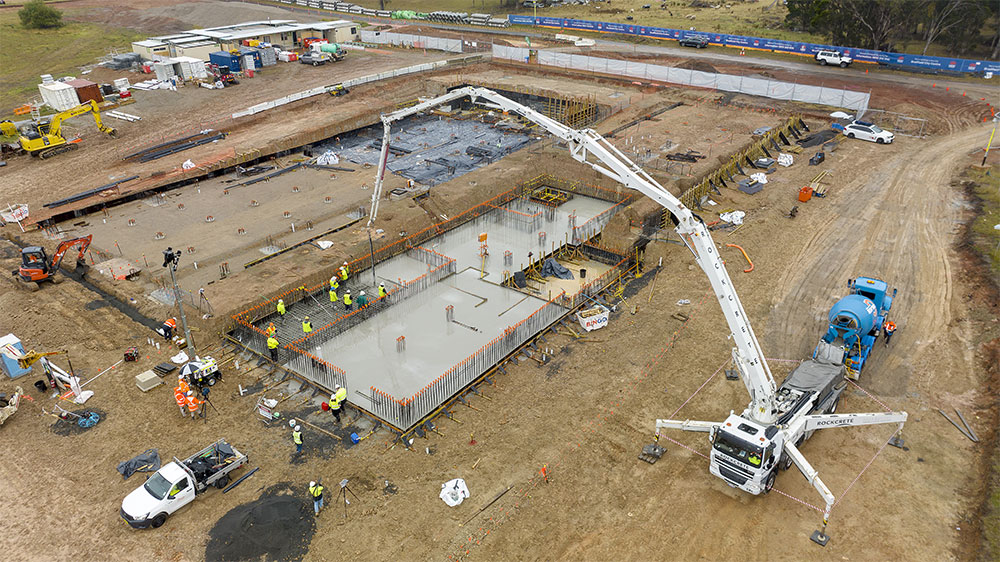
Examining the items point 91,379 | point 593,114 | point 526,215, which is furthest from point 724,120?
point 91,379

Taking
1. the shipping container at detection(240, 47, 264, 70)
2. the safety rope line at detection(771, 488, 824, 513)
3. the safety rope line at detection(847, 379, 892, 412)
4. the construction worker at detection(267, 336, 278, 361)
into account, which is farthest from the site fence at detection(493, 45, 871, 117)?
→ the construction worker at detection(267, 336, 278, 361)

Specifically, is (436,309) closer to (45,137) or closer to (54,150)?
(54,150)

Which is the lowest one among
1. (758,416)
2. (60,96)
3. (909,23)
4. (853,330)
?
(853,330)

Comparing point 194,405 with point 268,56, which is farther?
point 268,56

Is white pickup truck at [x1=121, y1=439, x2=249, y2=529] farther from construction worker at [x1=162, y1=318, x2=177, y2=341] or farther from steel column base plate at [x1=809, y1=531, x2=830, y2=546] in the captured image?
steel column base plate at [x1=809, y1=531, x2=830, y2=546]

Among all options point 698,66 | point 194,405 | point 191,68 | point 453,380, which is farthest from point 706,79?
point 194,405

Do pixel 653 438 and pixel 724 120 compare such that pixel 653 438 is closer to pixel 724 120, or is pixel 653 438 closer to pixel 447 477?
pixel 447 477
